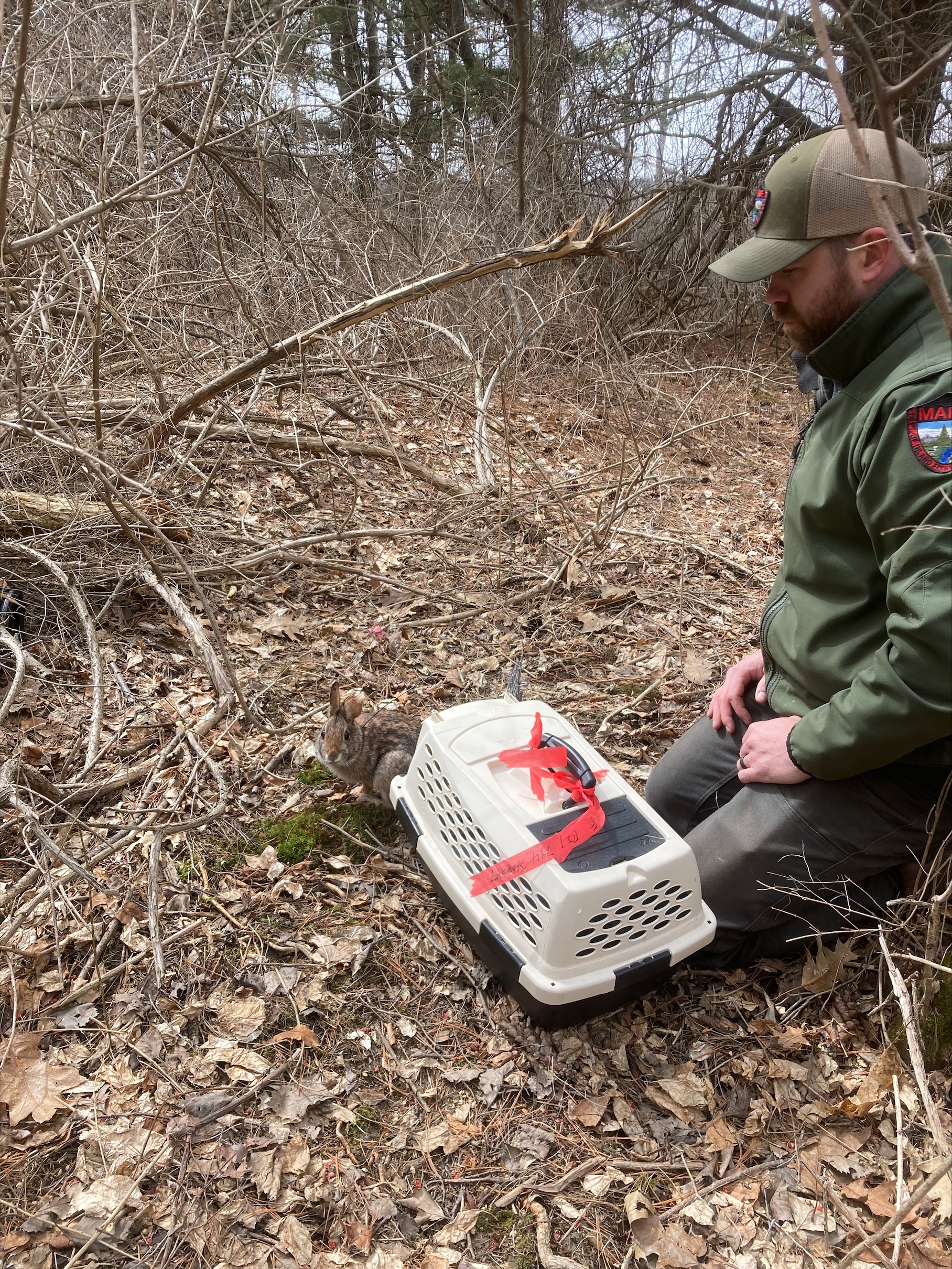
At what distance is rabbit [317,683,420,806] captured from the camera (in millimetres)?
3760

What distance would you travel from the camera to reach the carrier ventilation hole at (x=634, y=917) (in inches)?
104

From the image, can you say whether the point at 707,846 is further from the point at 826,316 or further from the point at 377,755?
the point at 826,316

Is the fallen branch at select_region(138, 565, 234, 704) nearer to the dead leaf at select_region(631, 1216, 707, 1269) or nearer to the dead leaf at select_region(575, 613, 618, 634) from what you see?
the dead leaf at select_region(575, 613, 618, 634)

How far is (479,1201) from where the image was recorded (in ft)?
8.32

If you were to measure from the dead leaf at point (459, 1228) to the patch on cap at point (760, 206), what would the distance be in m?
3.27

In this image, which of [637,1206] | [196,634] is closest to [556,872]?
[637,1206]

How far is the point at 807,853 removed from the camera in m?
2.82

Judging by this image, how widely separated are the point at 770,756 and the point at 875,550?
2.56 ft

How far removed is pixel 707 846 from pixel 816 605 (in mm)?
962

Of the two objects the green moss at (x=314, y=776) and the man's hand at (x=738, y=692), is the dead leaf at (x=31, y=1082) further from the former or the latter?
the man's hand at (x=738, y=692)

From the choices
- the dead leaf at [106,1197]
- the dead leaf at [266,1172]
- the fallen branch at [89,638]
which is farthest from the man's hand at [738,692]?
the fallen branch at [89,638]

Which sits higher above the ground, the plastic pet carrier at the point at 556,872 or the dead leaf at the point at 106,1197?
the plastic pet carrier at the point at 556,872

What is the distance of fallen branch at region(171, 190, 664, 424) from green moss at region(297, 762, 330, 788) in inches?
102

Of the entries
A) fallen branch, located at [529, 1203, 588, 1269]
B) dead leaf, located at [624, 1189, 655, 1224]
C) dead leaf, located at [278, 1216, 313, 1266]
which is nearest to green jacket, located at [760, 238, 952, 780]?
dead leaf, located at [624, 1189, 655, 1224]
